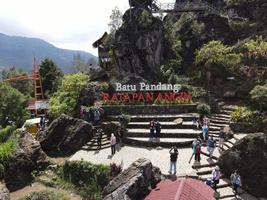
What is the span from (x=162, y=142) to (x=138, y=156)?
2555 mm

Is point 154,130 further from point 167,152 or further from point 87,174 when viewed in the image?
point 87,174

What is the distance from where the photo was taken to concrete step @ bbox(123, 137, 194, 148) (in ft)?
89.7

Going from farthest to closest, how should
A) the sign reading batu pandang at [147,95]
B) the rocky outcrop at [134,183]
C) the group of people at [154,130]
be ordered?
the sign reading batu pandang at [147,95]
the group of people at [154,130]
the rocky outcrop at [134,183]

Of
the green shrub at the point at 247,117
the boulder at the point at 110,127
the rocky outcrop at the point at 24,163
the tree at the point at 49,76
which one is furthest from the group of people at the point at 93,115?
the tree at the point at 49,76

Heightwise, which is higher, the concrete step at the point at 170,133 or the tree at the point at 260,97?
the tree at the point at 260,97

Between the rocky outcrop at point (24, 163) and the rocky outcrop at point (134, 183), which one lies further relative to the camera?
the rocky outcrop at point (24, 163)

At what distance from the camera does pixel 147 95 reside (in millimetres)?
35250

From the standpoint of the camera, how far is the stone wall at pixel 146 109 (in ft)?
109

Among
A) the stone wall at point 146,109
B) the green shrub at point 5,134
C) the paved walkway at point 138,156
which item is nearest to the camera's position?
the paved walkway at point 138,156

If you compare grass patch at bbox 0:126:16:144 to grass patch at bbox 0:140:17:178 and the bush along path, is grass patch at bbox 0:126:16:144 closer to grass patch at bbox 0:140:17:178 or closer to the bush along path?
grass patch at bbox 0:140:17:178

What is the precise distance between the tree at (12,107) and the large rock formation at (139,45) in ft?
41.5

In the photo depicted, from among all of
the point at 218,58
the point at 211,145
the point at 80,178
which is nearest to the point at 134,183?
the point at 80,178

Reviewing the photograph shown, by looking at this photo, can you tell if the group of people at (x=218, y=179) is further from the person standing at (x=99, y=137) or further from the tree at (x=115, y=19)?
the tree at (x=115, y=19)

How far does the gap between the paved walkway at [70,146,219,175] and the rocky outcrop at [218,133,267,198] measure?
1998mm
